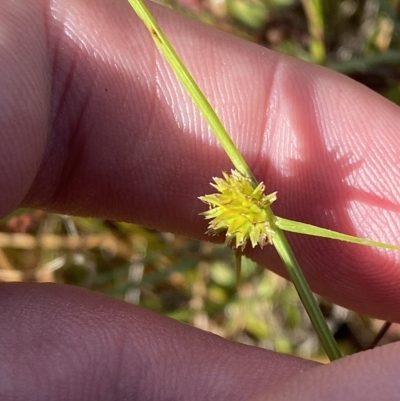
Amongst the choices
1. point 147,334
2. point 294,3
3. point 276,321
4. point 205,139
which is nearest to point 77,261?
point 276,321

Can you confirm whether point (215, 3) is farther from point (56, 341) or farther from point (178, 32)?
point (56, 341)

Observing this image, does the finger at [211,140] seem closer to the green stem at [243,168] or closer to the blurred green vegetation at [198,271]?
the green stem at [243,168]

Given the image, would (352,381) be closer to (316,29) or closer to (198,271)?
(198,271)

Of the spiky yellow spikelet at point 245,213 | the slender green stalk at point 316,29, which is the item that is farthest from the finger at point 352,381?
the slender green stalk at point 316,29

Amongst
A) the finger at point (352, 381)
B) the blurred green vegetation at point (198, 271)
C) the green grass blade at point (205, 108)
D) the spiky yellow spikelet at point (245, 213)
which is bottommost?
the blurred green vegetation at point (198, 271)

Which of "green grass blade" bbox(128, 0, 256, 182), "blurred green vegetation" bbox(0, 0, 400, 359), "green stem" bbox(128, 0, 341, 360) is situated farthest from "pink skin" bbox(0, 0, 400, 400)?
"blurred green vegetation" bbox(0, 0, 400, 359)
